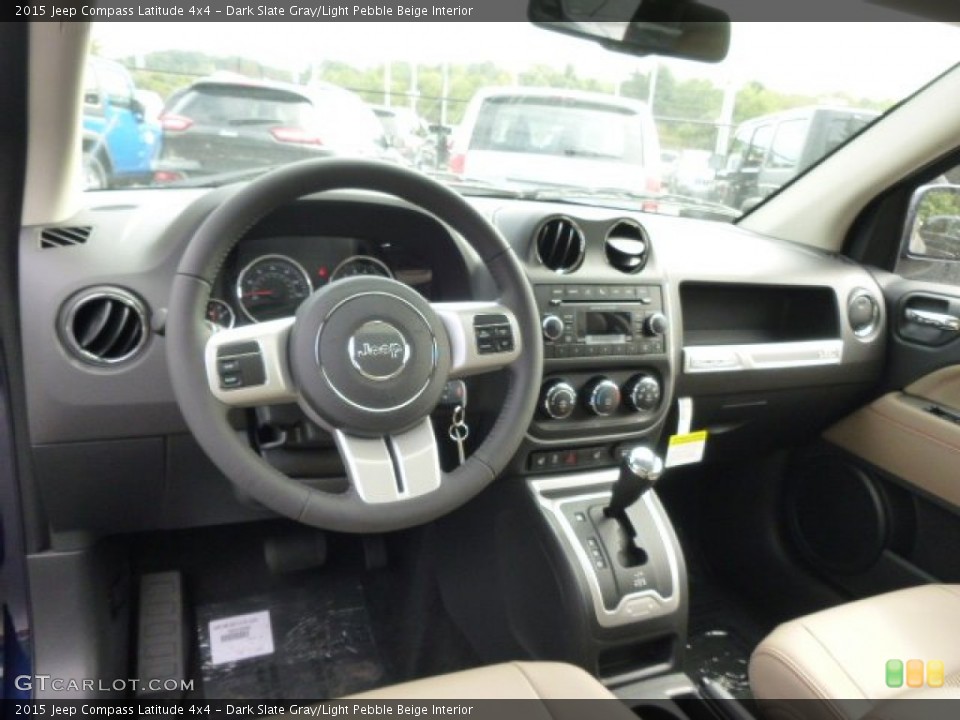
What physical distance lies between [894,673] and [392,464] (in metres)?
1.01

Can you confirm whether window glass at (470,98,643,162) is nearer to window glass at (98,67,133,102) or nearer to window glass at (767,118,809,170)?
window glass at (767,118,809,170)

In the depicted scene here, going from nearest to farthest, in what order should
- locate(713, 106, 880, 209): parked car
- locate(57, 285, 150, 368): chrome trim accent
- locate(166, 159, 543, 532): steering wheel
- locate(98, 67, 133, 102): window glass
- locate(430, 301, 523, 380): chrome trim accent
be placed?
locate(166, 159, 543, 532): steering wheel < locate(430, 301, 523, 380): chrome trim accent < locate(57, 285, 150, 368): chrome trim accent < locate(98, 67, 133, 102): window glass < locate(713, 106, 880, 209): parked car

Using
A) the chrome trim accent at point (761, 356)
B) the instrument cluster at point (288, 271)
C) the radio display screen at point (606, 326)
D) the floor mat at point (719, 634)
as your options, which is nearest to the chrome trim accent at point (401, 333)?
the instrument cluster at point (288, 271)

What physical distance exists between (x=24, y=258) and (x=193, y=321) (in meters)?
0.52

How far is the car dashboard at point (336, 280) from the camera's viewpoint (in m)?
1.50

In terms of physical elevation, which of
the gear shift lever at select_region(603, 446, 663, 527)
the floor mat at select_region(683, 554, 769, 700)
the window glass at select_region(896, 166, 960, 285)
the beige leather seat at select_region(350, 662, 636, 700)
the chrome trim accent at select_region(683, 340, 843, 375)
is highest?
the window glass at select_region(896, 166, 960, 285)

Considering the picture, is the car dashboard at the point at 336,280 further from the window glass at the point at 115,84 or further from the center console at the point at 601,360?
the window glass at the point at 115,84

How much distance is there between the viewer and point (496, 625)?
1980 millimetres

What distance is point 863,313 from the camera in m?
2.37

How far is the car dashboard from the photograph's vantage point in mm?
1497

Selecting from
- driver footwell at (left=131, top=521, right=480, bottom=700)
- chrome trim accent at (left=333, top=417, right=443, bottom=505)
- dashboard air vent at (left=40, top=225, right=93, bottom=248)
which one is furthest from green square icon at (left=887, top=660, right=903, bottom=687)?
dashboard air vent at (left=40, top=225, right=93, bottom=248)

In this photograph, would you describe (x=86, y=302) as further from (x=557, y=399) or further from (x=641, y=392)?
(x=641, y=392)

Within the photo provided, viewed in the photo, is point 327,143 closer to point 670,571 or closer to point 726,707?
point 670,571

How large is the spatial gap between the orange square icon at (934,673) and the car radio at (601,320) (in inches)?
32.7
